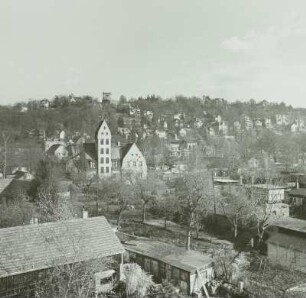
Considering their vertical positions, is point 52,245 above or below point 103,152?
below

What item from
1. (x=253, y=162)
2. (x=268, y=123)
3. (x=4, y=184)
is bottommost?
(x=4, y=184)

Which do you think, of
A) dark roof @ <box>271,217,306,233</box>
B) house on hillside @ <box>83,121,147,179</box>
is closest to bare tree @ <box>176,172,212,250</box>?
dark roof @ <box>271,217,306,233</box>

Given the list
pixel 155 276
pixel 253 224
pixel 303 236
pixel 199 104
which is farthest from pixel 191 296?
pixel 199 104

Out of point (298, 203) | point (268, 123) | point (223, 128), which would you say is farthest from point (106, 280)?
point (268, 123)

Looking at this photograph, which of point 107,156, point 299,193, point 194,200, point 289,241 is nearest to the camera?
point 289,241

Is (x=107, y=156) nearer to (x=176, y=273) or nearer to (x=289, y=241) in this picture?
(x=289, y=241)
